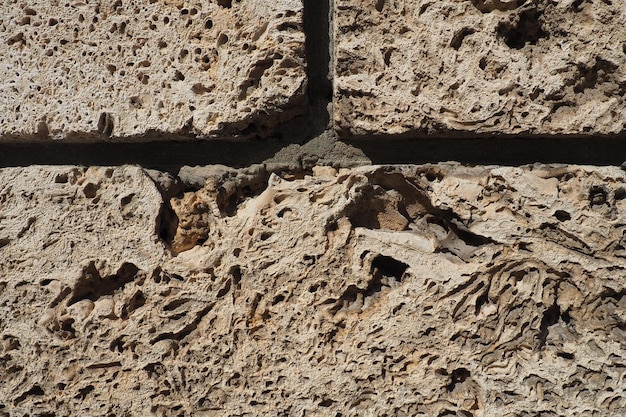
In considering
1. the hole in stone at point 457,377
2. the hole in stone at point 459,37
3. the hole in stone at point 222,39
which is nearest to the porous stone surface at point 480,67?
the hole in stone at point 459,37

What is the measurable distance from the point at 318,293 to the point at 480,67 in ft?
1.02

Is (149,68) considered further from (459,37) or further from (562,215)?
(562,215)

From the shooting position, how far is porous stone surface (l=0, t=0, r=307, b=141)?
0.77 metres

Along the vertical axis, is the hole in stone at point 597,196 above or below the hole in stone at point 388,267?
above

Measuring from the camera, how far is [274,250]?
761mm

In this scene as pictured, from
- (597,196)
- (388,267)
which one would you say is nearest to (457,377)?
(388,267)

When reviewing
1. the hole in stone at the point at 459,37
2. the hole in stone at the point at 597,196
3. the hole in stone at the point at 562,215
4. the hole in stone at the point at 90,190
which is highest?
the hole in stone at the point at 459,37

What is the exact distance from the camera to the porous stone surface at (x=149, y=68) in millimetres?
771

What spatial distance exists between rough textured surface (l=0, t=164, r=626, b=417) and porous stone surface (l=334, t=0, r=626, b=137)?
0.06 m

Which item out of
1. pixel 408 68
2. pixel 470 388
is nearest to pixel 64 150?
pixel 408 68

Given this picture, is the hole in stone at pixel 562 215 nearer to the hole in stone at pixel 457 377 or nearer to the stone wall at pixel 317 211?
the stone wall at pixel 317 211

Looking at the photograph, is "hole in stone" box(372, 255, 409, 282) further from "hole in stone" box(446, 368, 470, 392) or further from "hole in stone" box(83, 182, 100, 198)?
"hole in stone" box(83, 182, 100, 198)

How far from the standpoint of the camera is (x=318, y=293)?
2.47ft

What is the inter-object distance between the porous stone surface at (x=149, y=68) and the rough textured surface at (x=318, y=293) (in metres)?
0.06
